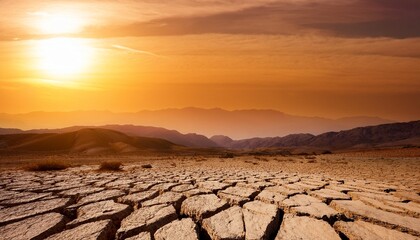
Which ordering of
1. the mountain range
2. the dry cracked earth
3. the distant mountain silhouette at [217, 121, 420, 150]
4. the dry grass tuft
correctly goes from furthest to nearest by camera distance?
1. the distant mountain silhouette at [217, 121, 420, 150]
2. the mountain range
3. the dry grass tuft
4. the dry cracked earth

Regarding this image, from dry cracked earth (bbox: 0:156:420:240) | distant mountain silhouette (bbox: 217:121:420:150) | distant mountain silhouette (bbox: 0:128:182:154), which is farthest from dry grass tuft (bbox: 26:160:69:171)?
distant mountain silhouette (bbox: 217:121:420:150)

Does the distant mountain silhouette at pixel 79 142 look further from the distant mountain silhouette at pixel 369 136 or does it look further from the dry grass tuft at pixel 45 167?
the distant mountain silhouette at pixel 369 136

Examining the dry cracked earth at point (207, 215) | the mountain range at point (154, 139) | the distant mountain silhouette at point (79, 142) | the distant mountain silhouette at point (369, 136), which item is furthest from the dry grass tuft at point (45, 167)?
the distant mountain silhouette at point (369, 136)

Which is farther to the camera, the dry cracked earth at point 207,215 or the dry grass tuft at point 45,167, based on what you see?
the dry grass tuft at point 45,167

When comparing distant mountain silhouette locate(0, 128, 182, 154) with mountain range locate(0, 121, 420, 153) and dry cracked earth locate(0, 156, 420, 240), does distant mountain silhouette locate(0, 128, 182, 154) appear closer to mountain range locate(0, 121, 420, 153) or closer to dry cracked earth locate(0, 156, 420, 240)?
mountain range locate(0, 121, 420, 153)

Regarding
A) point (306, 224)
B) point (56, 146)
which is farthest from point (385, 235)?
point (56, 146)

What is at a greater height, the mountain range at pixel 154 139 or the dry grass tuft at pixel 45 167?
the mountain range at pixel 154 139

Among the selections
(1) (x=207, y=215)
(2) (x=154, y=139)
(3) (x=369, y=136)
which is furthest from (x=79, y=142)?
(3) (x=369, y=136)

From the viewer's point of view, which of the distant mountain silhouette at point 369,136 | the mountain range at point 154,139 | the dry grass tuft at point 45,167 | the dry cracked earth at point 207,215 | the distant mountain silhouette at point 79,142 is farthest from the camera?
the distant mountain silhouette at point 369,136

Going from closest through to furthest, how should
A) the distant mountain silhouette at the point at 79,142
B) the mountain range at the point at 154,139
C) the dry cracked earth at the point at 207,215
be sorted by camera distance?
the dry cracked earth at the point at 207,215 < the distant mountain silhouette at the point at 79,142 < the mountain range at the point at 154,139

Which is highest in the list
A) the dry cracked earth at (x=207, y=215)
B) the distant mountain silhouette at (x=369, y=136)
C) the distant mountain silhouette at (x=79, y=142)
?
the distant mountain silhouette at (x=369, y=136)

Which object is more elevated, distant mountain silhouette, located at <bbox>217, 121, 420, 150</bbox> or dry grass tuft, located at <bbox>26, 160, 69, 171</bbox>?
distant mountain silhouette, located at <bbox>217, 121, 420, 150</bbox>

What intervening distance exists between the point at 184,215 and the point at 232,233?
37.4 inches

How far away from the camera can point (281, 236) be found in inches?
92.6
